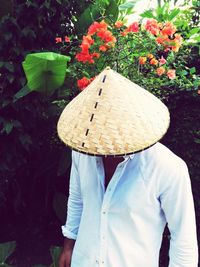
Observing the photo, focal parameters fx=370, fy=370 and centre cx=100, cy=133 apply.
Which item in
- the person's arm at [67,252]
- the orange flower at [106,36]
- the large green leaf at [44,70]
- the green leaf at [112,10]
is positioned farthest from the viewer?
the green leaf at [112,10]

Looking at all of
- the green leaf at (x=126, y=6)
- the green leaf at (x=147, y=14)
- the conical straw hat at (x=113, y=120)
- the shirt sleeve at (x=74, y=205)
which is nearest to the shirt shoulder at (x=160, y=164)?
the conical straw hat at (x=113, y=120)

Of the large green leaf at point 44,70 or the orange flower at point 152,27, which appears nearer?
the large green leaf at point 44,70

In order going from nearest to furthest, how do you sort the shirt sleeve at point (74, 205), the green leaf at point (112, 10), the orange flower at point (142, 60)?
1. the shirt sleeve at point (74, 205)
2. the orange flower at point (142, 60)
3. the green leaf at point (112, 10)

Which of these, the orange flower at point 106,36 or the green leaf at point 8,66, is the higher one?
the orange flower at point 106,36

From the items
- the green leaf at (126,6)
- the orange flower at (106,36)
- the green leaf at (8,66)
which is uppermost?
the green leaf at (126,6)

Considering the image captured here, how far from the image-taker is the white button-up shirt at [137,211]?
1345mm

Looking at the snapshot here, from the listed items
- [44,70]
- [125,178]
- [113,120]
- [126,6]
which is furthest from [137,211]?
[126,6]

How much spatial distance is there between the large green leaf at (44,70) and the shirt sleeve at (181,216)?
1445 mm

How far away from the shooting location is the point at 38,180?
3.71 meters

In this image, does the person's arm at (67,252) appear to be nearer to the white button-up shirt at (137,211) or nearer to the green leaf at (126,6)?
the white button-up shirt at (137,211)

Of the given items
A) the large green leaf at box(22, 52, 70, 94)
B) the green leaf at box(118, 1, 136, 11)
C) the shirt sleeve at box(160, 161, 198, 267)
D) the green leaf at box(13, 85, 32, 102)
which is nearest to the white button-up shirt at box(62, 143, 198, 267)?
the shirt sleeve at box(160, 161, 198, 267)

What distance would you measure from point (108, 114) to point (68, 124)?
164mm

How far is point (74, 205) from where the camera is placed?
1785 mm

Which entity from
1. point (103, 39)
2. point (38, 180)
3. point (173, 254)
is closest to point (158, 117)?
point (173, 254)
